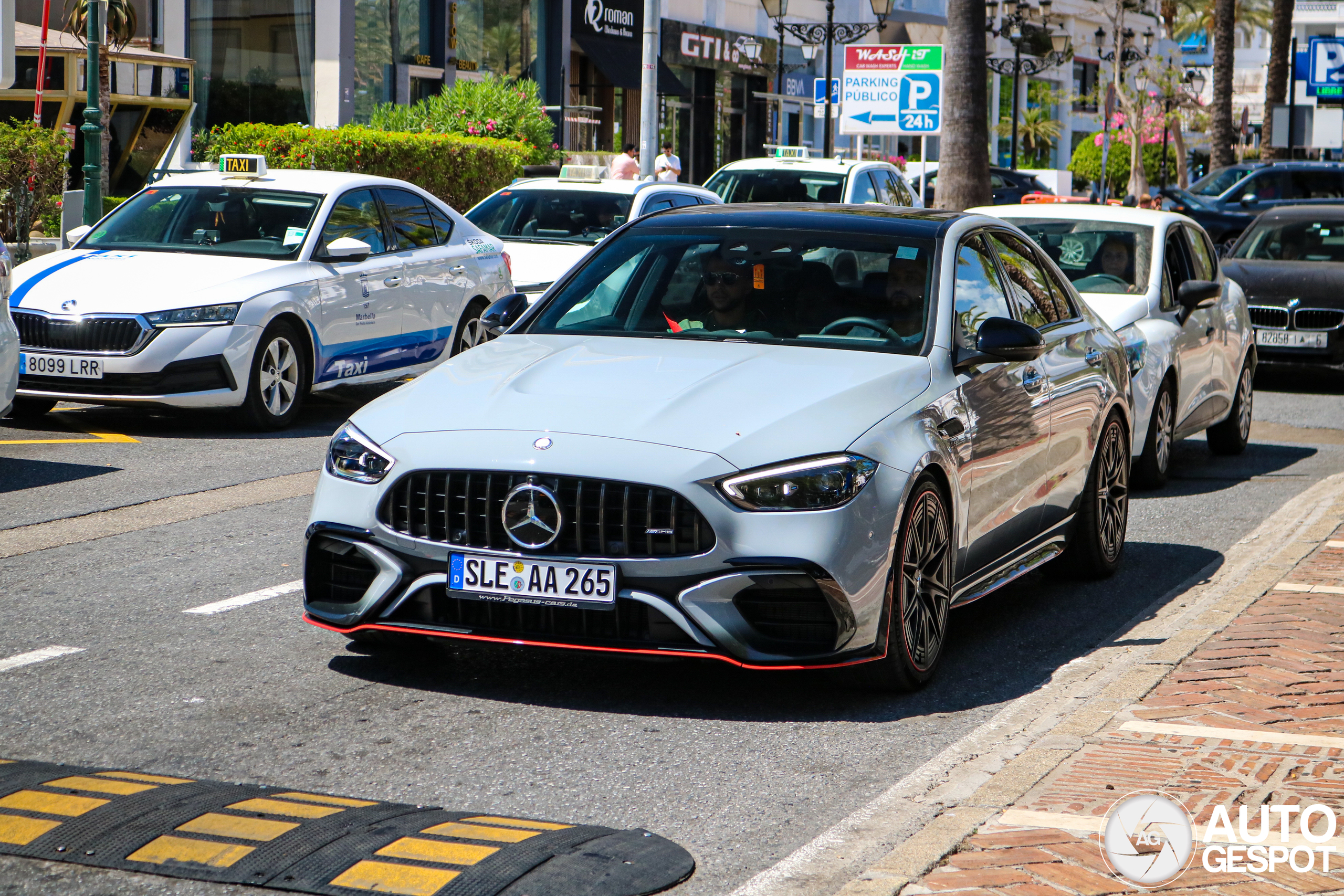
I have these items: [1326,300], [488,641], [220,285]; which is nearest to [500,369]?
[488,641]

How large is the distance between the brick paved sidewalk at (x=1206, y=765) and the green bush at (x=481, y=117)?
2419 cm

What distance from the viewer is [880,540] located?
5.35 m

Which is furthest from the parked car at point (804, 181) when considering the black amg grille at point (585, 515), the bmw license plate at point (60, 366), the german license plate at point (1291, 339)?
the black amg grille at point (585, 515)

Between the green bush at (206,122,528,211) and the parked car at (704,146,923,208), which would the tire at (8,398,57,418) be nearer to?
the parked car at (704,146,923,208)

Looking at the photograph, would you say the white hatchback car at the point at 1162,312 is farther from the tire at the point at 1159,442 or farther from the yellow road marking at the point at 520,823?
the yellow road marking at the point at 520,823

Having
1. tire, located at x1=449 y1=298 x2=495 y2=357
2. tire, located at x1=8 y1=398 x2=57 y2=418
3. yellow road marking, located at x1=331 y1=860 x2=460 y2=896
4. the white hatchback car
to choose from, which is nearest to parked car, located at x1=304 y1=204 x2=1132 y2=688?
yellow road marking, located at x1=331 y1=860 x2=460 y2=896

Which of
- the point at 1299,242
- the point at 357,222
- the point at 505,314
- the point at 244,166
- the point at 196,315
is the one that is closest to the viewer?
the point at 505,314

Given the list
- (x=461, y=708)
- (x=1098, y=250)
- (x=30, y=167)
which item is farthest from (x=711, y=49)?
(x=461, y=708)

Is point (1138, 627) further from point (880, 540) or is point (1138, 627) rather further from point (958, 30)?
point (958, 30)

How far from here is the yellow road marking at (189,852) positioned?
400 centimetres

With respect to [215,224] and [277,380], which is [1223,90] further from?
[277,380]

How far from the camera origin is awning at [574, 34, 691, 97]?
41188 millimetres

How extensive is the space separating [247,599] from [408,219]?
666cm

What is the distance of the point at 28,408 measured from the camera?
38.9 feet
